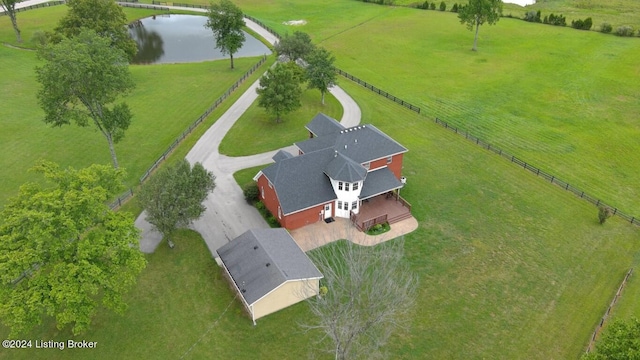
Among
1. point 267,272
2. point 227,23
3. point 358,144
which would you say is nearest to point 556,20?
point 227,23

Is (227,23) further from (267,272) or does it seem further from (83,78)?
(267,272)

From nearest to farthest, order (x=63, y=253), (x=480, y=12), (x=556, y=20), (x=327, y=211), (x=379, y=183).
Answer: (x=63, y=253)
(x=327, y=211)
(x=379, y=183)
(x=480, y=12)
(x=556, y=20)

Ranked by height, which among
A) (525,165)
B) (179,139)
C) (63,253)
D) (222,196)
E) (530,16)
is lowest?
(222,196)

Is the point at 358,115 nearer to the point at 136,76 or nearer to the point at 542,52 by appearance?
the point at 136,76

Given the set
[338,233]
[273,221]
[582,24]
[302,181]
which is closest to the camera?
[338,233]

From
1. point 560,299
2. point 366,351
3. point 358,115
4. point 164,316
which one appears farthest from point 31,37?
point 560,299

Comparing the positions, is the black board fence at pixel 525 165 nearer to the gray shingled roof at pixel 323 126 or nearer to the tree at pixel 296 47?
the tree at pixel 296 47

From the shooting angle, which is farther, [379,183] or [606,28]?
[606,28]

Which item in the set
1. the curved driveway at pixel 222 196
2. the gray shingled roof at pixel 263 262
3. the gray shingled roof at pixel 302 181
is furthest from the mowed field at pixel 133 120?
the gray shingled roof at pixel 263 262
